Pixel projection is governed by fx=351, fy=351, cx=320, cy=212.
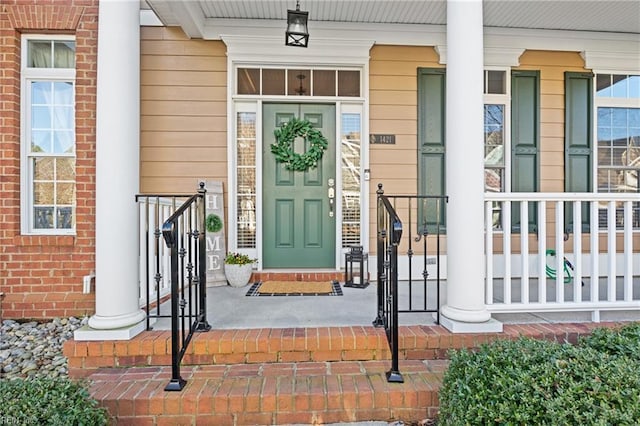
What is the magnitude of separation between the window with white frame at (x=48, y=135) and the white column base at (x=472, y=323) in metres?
3.37

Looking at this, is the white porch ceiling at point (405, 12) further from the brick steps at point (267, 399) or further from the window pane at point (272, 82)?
the brick steps at point (267, 399)

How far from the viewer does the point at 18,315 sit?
3123 millimetres

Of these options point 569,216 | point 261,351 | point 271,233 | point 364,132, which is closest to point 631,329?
point 261,351

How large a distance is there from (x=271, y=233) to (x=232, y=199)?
1.80ft

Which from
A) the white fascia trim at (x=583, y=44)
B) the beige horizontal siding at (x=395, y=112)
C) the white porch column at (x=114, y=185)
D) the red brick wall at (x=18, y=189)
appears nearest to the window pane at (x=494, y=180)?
the beige horizontal siding at (x=395, y=112)

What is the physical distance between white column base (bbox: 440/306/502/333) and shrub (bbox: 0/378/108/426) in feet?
6.37

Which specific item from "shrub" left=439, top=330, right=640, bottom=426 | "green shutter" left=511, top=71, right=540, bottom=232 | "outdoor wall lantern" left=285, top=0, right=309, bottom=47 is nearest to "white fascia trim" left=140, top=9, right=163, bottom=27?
"outdoor wall lantern" left=285, top=0, right=309, bottom=47

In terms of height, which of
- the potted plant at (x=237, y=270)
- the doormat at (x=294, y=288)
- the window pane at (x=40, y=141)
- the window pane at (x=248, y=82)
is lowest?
the doormat at (x=294, y=288)

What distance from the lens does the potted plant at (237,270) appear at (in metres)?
3.41

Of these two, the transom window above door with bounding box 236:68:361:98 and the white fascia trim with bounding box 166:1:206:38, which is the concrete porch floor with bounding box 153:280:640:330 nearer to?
the transom window above door with bounding box 236:68:361:98

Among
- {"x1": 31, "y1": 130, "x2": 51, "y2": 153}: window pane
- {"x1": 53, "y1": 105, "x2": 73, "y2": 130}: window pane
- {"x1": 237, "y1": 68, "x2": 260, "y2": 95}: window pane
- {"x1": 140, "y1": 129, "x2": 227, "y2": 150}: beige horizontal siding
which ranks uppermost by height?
{"x1": 237, "y1": 68, "x2": 260, "y2": 95}: window pane

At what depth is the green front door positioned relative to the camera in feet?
12.4

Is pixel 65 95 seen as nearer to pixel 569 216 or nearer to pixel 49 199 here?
pixel 49 199

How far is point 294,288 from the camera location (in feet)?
10.8
